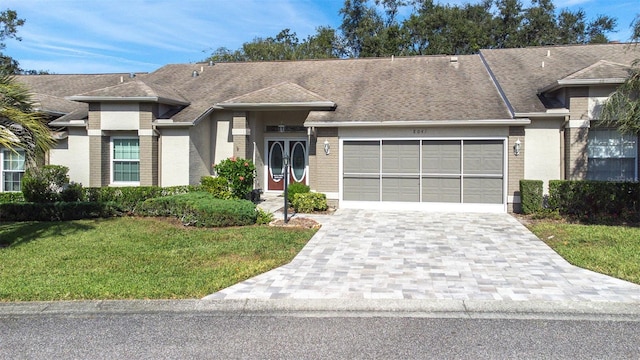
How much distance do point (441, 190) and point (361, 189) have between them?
2535mm

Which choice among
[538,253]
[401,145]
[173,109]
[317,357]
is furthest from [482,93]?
A: [317,357]

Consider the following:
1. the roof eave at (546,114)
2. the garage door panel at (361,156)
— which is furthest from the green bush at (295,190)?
the roof eave at (546,114)

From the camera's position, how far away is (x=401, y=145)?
15.6 meters

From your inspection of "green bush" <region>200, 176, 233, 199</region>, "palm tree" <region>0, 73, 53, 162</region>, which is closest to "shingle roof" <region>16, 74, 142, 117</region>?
"green bush" <region>200, 176, 233, 199</region>

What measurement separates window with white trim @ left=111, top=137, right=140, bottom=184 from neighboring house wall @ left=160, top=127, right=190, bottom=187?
3.06 feet

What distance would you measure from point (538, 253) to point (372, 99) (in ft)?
30.1

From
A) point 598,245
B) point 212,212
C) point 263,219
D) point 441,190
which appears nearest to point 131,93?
point 212,212

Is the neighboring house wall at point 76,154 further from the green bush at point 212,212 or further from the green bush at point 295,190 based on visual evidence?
the green bush at point 295,190

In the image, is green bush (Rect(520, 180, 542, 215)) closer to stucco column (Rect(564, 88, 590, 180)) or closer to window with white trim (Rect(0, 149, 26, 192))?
stucco column (Rect(564, 88, 590, 180))

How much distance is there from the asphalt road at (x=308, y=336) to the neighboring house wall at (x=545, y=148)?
9.67m

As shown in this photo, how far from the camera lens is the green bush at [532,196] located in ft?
45.7

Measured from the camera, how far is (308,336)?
5.49 metres

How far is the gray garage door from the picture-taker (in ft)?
49.2

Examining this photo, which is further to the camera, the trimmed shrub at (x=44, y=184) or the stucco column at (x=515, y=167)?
the trimmed shrub at (x=44, y=184)
